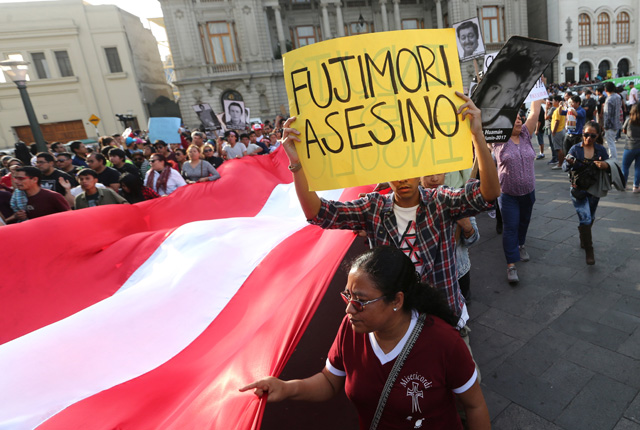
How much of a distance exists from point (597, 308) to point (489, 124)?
266cm

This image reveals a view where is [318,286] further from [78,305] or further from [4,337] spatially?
[4,337]

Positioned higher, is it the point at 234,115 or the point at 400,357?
the point at 234,115

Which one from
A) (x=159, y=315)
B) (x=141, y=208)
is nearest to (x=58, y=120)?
(x=141, y=208)

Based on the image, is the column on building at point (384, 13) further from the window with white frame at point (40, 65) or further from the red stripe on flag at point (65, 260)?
the red stripe on flag at point (65, 260)

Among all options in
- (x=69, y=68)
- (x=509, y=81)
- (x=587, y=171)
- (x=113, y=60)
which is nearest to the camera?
(x=509, y=81)

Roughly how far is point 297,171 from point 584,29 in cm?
4878

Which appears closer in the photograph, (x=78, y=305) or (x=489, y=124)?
(x=489, y=124)

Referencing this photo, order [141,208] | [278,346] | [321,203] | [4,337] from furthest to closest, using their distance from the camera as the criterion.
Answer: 1. [141,208]
2. [4,337]
3. [321,203]
4. [278,346]

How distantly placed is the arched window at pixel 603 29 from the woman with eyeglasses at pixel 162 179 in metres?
48.0

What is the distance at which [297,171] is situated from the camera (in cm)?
187

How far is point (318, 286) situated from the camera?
184 cm

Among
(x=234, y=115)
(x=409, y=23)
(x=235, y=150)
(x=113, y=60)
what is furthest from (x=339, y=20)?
(x=235, y=150)

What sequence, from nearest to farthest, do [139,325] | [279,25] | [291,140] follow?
[291,140] < [139,325] < [279,25]

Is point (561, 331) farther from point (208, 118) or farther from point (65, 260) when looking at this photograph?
point (208, 118)
